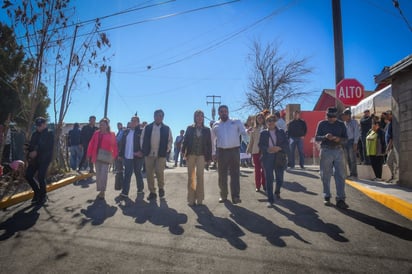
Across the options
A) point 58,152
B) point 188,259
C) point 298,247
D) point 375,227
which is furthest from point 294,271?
point 58,152

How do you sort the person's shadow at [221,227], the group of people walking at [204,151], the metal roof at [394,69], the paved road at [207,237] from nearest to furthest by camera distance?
the paved road at [207,237] < the person's shadow at [221,227] < the group of people walking at [204,151] < the metal roof at [394,69]

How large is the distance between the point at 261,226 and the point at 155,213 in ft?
6.44

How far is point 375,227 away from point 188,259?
9.09 feet

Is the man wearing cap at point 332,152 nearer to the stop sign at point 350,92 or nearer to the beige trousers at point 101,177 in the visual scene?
the stop sign at point 350,92

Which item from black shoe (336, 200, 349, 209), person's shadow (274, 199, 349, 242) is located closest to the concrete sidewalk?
black shoe (336, 200, 349, 209)

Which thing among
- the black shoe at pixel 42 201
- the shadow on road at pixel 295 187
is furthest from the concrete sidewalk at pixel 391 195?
the black shoe at pixel 42 201

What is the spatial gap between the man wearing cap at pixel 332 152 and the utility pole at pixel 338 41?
4087 mm

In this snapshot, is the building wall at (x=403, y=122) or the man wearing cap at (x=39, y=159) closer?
the man wearing cap at (x=39, y=159)

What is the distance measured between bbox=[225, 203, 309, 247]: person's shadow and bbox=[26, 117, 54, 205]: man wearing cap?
164 inches

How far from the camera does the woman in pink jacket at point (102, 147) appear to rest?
7.00m

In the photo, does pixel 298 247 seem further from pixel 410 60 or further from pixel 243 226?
pixel 410 60

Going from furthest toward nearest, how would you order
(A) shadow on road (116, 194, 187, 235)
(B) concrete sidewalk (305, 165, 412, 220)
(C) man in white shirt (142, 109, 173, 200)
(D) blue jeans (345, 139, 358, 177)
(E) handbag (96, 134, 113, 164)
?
(D) blue jeans (345, 139, 358, 177) → (E) handbag (96, 134, 113, 164) → (C) man in white shirt (142, 109, 173, 200) → (B) concrete sidewalk (305, 165, 412, 220) → (A) shadow on road (116, 194, 187, 235)

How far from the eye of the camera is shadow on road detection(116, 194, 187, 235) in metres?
4.59

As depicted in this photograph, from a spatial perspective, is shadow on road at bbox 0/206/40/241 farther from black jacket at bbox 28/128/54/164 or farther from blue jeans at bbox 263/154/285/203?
blue jeans at bbox 263/154/285/203
